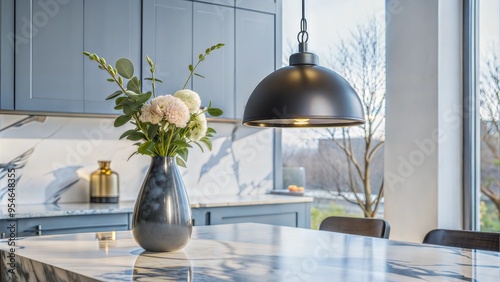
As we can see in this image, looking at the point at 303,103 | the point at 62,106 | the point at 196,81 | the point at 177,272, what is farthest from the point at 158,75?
the point at 177,272

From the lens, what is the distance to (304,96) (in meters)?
1.95

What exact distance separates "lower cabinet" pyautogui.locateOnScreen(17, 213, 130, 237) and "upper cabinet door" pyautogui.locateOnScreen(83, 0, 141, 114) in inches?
27.3

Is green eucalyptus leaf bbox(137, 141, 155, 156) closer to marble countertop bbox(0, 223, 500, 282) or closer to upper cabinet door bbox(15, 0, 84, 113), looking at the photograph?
marble countertop bbox(0, 223, 500, 282)

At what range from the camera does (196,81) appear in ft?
13.7

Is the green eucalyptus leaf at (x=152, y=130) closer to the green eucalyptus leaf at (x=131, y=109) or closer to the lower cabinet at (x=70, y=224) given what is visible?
the green eucalyptus leaf at (x=131, y=109)

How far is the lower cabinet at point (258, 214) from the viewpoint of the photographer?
3805 millimetres

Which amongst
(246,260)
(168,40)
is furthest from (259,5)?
(246,260)

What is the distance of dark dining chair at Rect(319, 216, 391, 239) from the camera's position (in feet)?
8.92

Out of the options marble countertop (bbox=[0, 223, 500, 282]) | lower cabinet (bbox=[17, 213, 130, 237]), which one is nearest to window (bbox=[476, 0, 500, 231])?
marble countertop (bbox=[0, 223, 500, 282])

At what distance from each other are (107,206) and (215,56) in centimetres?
134

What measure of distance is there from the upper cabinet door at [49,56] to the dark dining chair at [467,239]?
2.24 m

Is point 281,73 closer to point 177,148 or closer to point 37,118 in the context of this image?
point 177,148

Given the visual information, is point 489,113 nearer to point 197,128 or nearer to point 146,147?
point 197,128

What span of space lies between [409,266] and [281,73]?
760 millimetres
